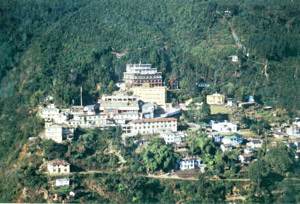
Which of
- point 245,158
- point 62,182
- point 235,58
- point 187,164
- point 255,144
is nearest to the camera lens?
point 62,182

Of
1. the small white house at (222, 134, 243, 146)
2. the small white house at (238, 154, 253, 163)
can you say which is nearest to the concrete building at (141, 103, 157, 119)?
the small white house at (222, 134, 243, 146)

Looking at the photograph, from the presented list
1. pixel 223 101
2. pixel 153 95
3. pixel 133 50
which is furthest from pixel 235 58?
pixel 153 95

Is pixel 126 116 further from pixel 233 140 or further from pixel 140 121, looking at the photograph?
pixel 233 140

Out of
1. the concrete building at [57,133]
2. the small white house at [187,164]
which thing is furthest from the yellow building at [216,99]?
the concrete building at [57,133]

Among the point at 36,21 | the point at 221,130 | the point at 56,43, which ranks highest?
the point at 36,21

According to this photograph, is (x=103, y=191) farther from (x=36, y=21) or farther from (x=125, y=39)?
(x=36, y=21)

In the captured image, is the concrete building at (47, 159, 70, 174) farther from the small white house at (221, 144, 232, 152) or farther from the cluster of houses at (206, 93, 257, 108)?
the cluster of houses at (206, 93, 257, 108)

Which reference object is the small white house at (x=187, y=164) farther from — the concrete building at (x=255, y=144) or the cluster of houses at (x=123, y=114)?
the concrete building at (x=255, y=144)

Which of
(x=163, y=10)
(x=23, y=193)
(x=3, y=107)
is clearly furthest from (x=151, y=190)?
(x=163, y=10)
